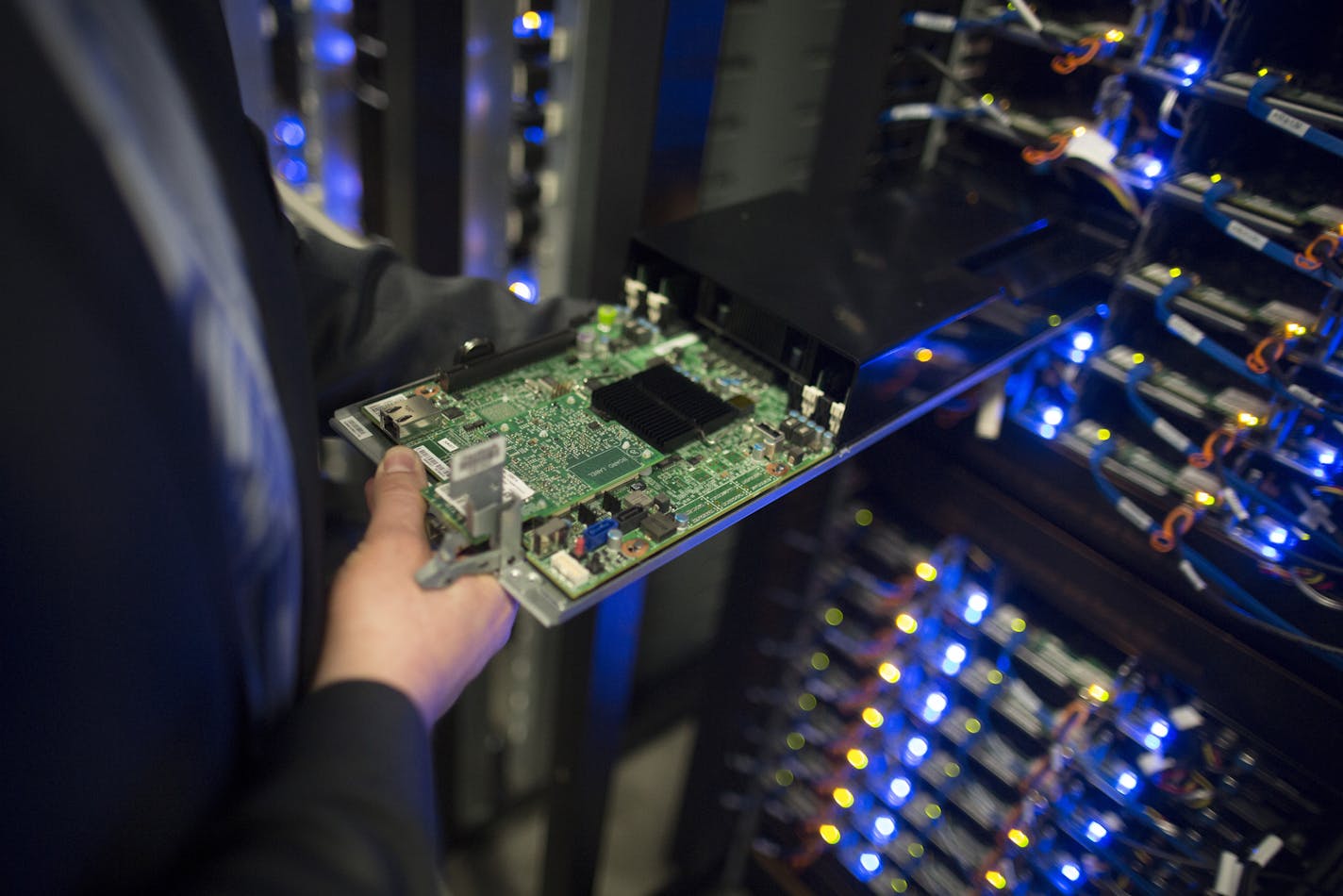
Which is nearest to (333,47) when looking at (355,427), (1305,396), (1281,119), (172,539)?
(355,427)

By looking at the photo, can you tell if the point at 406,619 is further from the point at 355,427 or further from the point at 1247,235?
the point at 1247,235

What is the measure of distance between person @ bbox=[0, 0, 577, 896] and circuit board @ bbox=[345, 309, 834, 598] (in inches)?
7.2

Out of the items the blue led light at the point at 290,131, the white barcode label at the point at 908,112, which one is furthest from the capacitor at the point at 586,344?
the blue led light at the point at 290,131

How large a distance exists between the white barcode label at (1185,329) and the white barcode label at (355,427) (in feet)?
4.20

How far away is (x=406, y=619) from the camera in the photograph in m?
0.94

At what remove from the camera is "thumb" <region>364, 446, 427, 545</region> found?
1.02m

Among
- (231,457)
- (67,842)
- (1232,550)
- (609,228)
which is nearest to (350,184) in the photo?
(609,228)

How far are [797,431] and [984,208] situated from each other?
75cm

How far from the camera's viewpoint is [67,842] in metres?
0.72

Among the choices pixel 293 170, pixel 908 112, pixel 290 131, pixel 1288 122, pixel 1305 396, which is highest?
pixel 1288 122

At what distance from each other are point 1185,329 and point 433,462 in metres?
1.22

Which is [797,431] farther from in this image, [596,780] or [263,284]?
[596,780]

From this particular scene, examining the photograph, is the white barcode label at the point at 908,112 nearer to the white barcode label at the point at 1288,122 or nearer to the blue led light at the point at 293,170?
the white barcode label at the point at 1288,122

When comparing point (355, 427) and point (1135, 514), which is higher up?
point (355, 427)
